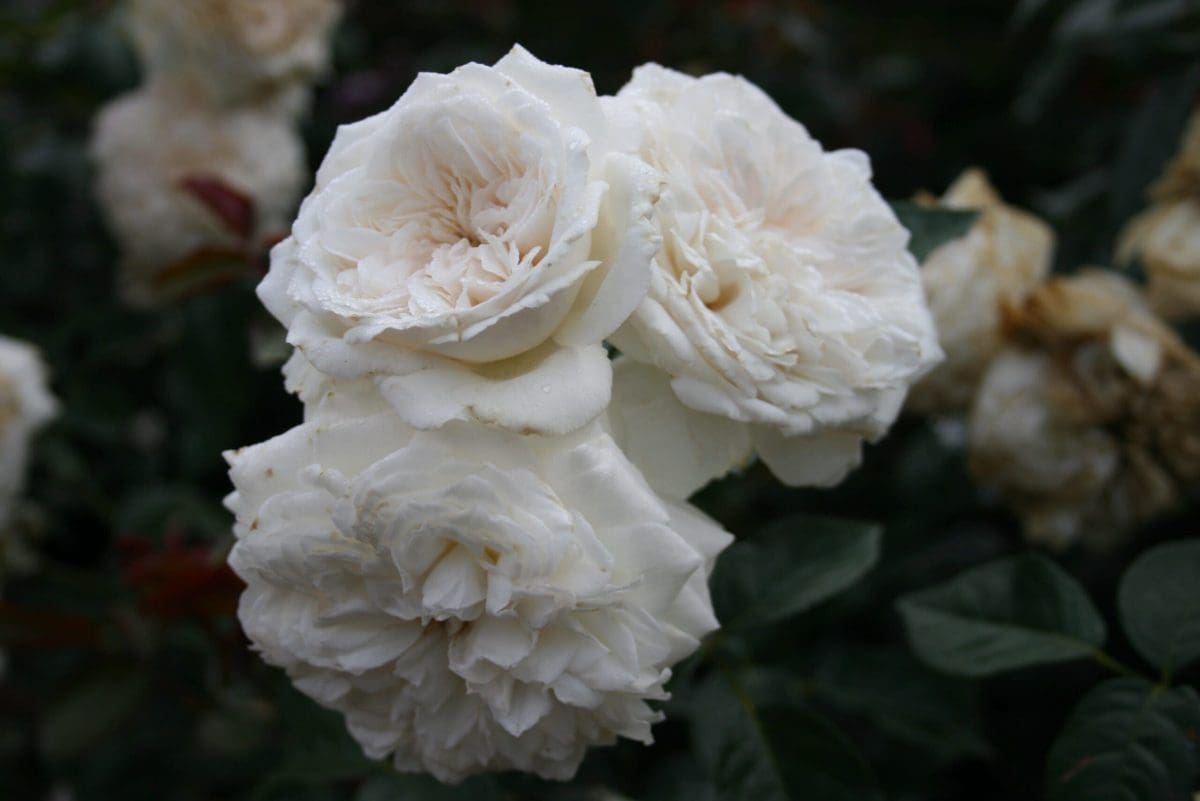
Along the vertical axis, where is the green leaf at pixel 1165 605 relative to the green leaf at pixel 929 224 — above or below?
below

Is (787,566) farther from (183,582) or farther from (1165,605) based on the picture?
(183,582)

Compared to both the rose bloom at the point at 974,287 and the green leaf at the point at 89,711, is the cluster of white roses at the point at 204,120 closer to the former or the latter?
the green leaf at the point at 89,711

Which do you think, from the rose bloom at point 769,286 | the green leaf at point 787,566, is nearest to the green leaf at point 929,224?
the rose bloom at point 769,286

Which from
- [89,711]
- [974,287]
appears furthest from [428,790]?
[974,287]

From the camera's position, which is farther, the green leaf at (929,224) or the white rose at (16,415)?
the white rose at (16,415)

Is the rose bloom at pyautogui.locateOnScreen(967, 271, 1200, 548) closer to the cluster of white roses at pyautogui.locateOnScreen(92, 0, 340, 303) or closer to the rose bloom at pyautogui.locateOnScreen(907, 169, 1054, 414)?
the rose bloom at pyautogui.locateOnScreen(907, 169, 1054, 414)

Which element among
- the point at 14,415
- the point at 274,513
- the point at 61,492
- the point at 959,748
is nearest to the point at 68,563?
the point at 61,492

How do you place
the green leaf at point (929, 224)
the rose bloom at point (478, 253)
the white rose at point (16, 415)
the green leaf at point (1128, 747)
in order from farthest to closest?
1. the white rose at point (16, 415)
2. the green leaf at point (929, 224)
3. the green leaf at point (1128, 747)
4. the rose bloom at point (478, 253)
